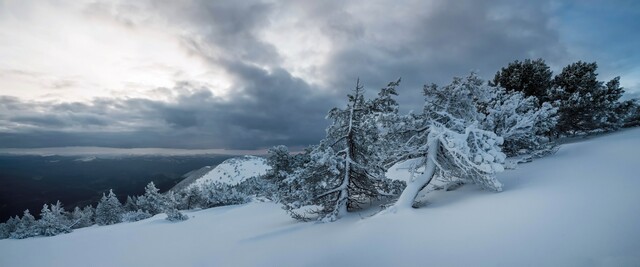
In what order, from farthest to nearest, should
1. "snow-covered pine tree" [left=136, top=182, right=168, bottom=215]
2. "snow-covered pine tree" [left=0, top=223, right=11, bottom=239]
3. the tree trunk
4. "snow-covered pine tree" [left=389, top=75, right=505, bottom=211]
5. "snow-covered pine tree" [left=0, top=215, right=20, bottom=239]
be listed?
"snow-covered pine tree" [left=0, top=215, right=20, bottom=239], "snow-covered pine tree" [left=0, top=223, right=11, bottom=239], "snow-covered pine tree" [left=136, top=182, right=168, bottom=215], "snow-covered pine tree" [left=389, top=75, right=505, bottom=211], the tree trunk

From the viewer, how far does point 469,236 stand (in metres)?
5.49

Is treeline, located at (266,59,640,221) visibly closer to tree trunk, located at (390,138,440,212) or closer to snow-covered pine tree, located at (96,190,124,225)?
tree trunk, located at (390,138,440,212)

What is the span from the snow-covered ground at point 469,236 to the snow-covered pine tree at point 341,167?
1.18m

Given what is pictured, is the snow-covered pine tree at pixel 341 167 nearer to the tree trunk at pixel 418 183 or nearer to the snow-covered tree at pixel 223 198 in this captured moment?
the tree trunk at pixel 418 183

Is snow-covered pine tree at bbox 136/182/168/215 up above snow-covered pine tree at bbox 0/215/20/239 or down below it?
above

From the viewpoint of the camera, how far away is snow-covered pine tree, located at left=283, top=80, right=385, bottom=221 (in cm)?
1023

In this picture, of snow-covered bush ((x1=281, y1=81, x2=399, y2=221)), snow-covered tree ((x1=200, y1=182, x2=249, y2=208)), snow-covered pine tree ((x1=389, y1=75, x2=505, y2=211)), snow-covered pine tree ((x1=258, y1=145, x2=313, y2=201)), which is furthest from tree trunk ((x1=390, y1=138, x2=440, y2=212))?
snow-covered tree ((x1=200, y1=182, x2=249, y2=208))

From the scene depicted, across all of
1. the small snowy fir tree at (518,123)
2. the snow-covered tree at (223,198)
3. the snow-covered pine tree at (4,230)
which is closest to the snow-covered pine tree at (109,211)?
the snow-covered pine tree at (4,230)

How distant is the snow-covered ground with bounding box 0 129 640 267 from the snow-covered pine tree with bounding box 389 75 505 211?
758 millimetres

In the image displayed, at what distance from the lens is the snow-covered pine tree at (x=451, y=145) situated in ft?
27.7

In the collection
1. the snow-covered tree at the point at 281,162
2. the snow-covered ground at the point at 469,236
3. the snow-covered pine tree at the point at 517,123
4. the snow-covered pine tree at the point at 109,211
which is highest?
the snow-covered pine tree at the point at 517,123

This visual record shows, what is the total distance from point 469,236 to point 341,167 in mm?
5237

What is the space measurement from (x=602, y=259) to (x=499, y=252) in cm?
130

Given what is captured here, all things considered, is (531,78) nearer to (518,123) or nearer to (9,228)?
(518,123)
